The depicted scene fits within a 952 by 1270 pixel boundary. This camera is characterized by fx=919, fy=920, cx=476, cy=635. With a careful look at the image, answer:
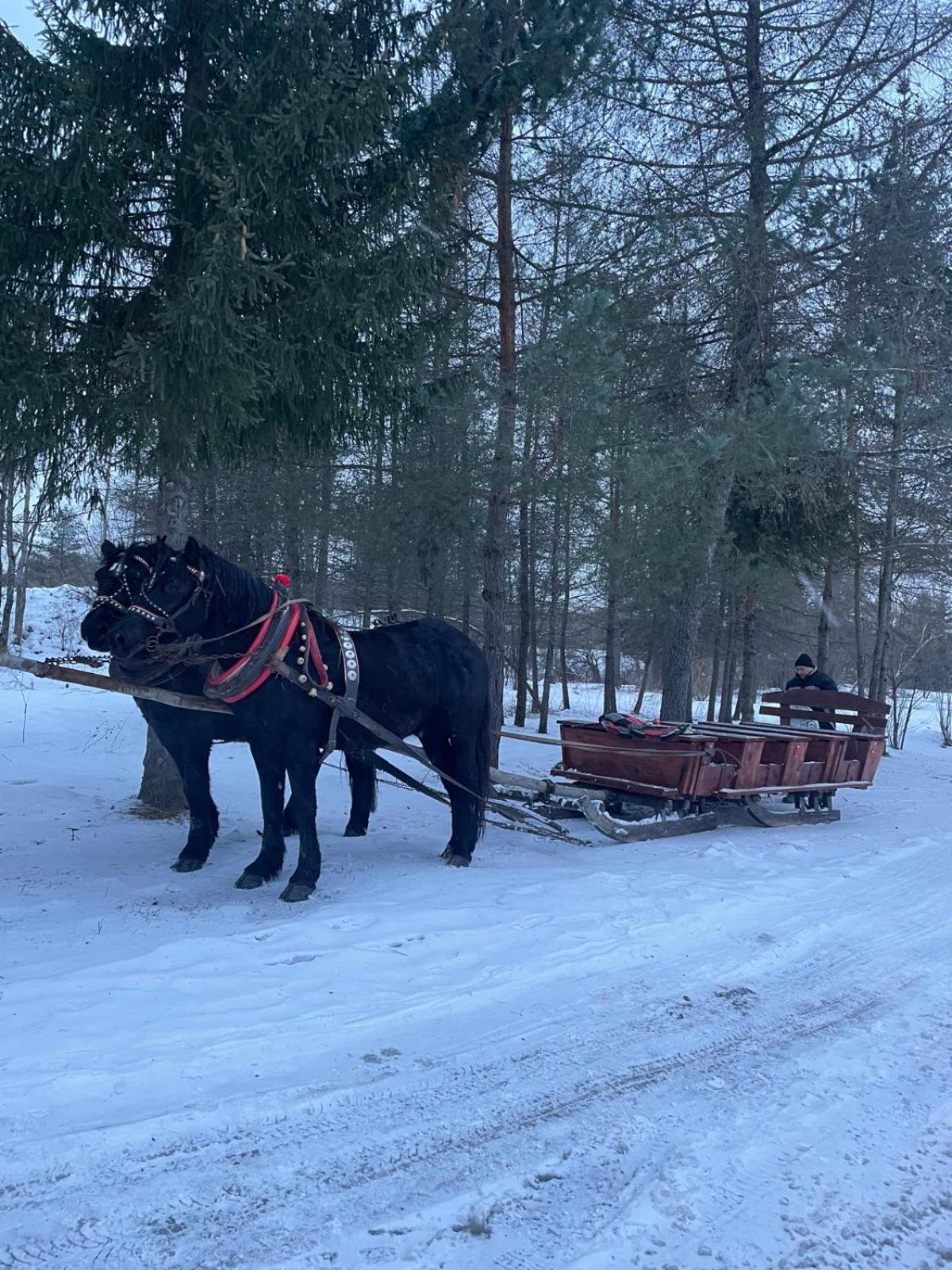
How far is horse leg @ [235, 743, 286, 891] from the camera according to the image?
18.8 ft

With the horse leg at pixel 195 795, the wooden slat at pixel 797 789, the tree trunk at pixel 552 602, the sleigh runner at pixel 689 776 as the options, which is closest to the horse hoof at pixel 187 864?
the horse leg at pixel 195 795

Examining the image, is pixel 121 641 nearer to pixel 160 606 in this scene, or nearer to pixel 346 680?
pixel 160 606

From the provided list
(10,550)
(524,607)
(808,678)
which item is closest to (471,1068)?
(808,678)

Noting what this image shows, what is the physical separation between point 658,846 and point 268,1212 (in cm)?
533

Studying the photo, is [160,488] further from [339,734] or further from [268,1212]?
[268,1212]

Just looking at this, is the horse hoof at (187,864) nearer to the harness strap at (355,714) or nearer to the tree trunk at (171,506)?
the harness strap at (355,714)

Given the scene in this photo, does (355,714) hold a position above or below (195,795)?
above

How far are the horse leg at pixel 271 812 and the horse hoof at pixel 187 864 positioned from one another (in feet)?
1.64

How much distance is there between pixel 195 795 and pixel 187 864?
0.46m

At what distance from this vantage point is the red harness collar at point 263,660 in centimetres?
548

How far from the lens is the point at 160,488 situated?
308 inches

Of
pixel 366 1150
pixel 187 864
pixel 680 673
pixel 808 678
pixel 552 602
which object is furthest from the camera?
pixel 552 602

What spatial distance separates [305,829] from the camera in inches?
221

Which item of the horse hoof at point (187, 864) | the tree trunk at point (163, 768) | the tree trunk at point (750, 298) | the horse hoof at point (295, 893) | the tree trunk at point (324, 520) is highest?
the tree trunk at point (750, 298)
